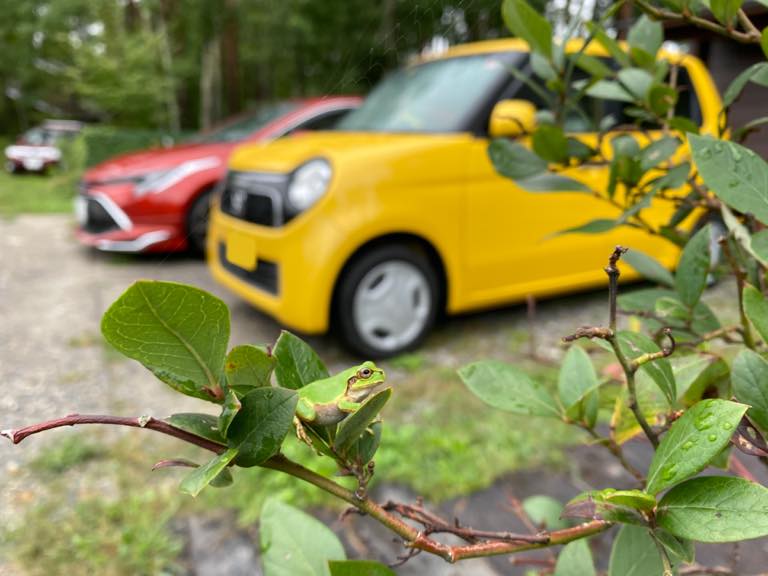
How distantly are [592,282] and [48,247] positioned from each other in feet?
12.2

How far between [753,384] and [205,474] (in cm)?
34

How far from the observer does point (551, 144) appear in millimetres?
723

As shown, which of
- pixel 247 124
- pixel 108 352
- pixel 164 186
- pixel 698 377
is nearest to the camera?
pixel 698 377

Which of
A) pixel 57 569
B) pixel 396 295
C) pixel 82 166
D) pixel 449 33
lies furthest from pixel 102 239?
pixel 82 166

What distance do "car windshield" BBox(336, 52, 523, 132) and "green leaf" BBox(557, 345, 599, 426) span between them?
2.12 metres

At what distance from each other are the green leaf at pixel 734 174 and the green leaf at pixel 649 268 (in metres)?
0.27

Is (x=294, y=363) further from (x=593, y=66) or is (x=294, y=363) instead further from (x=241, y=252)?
(x=241, y=252)

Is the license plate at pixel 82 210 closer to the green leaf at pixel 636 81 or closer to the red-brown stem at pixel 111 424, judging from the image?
the green leaf at pixel 636 81

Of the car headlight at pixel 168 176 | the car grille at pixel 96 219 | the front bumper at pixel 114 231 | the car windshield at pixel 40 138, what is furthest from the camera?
the car windshield at pixel 40 138

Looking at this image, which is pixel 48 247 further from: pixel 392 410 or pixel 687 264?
pixel 687 264

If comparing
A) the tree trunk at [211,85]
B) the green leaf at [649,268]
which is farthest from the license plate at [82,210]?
the green leaf at [649,268]

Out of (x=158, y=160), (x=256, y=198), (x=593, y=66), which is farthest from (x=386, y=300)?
(x=158, y=160)

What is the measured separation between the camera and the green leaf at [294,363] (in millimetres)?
394

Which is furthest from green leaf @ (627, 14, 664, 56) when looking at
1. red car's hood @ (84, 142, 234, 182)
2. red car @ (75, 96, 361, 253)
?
red car's hood @ (84, 142, 234, 182)
